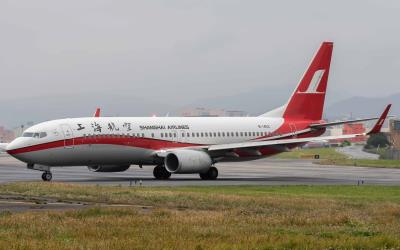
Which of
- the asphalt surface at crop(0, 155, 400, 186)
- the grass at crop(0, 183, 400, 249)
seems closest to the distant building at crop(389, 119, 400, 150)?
the asphalt surface at crop(0, 155, 400, 186)

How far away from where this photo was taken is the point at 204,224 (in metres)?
23.9

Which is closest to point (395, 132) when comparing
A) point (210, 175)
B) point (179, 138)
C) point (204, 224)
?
point (210, 175)

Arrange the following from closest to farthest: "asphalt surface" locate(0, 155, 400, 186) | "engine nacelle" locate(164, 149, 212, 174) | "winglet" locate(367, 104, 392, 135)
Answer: "winglet" locate(367, 104, 392, 135) → "asphalt surface" locate(0, 155, 400, 186) → "engine nacelle" locate(164, 149, 212, 174)

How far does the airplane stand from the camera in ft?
170

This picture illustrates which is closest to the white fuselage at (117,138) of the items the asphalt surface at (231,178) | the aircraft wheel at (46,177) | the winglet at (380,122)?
the aircraft wheel at (46,177)

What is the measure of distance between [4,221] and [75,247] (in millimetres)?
6326

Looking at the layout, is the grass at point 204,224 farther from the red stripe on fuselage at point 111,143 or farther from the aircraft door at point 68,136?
the aircraft door at point 68,136

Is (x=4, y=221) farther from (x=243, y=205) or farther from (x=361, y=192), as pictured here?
(x=361, y=192)

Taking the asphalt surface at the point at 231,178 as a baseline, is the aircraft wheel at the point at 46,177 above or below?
above

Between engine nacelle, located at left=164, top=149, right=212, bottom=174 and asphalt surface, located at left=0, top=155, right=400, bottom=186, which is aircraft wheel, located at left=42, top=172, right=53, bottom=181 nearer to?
asphalt surface, located at left=0, top=155, right=400, bottom=186

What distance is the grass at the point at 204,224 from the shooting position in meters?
19.1

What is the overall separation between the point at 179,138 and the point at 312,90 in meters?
12.3

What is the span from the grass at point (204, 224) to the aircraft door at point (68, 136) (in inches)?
556

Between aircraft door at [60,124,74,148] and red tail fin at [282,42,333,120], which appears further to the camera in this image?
red tail fin at [282,42,333,120]
